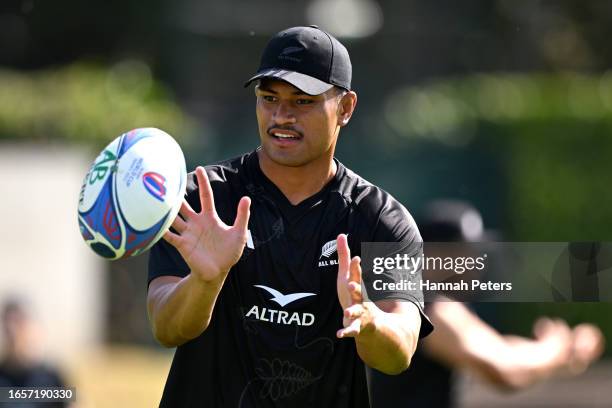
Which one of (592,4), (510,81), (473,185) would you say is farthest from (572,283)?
(592,4)

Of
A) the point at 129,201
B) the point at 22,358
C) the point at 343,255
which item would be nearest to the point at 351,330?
the point at 343,255

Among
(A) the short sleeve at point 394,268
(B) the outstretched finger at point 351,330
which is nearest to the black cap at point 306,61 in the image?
(A) the short sleeve at point 394,268

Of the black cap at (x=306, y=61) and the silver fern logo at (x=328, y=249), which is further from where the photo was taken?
the silver fern logo at (x=328, y=249)

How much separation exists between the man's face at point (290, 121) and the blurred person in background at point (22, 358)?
15.2ft

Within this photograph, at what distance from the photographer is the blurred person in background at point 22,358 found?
32.1 ft

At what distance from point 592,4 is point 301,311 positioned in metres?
23.7

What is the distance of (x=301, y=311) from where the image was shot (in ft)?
18.3

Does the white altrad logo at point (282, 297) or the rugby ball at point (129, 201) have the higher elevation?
the rugby ball at point (129, 201)

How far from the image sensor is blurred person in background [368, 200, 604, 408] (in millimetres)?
7250

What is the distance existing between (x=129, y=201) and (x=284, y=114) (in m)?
0.84

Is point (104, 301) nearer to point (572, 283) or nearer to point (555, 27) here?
point (572, 283)

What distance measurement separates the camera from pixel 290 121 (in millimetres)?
5559

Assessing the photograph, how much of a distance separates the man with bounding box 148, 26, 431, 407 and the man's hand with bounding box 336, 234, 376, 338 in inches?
12.6

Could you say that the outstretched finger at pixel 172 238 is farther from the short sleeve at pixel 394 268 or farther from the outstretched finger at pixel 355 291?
the short sleeve at pixel 394 268
